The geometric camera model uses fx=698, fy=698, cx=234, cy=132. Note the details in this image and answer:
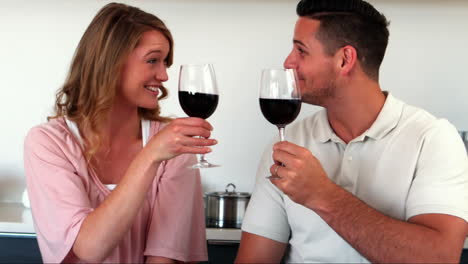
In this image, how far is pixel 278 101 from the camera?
1441mm

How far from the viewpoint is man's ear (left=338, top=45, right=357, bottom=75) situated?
1.83 m

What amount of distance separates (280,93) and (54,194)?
0.60 meters

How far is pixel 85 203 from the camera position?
1.64 meters

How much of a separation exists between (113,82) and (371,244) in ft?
2.50

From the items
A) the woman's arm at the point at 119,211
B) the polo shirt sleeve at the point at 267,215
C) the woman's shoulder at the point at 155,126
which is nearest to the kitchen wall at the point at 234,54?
the woman's shoulder at the point at 155,126

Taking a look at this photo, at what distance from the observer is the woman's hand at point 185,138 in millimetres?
1406

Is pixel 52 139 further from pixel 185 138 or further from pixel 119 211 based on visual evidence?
pixel 185 138

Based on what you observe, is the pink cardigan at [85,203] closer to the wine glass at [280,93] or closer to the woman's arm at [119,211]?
the woman's arm at [119,211]

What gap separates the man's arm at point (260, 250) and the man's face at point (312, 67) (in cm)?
38

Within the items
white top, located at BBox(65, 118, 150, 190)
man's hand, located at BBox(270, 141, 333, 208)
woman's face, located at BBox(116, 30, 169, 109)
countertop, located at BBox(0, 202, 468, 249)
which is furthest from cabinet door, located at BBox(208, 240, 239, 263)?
man's hand, located at BBox(270, 141, 333, 208)

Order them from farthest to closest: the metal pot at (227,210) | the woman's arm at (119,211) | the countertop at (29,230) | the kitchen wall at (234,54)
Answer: the kitchen wall at (234,54) → the metal pot at (227,210) → the countertop at (29,230) → the woman's arm at (119,211)

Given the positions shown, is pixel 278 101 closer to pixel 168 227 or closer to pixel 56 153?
pixel 168 227

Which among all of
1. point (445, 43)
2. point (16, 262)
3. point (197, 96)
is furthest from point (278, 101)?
point (445, 43)

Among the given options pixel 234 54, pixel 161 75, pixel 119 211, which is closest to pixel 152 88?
pixel 161 75
